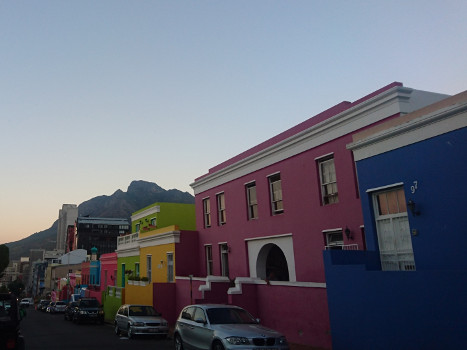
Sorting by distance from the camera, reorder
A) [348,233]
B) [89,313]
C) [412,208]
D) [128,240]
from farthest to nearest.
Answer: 1. [128,240]
2. [89,313]
3. [348,233]
4. [412,208]

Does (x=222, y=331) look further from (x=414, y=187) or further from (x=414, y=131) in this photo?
(x=414, y=131)

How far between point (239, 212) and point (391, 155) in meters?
11.5

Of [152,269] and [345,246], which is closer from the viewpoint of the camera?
[345,246]

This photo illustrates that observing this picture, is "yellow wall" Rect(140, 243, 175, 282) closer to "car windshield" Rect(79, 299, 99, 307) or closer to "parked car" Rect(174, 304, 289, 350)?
"car windshield" Rect(79, 299, 99, 307)

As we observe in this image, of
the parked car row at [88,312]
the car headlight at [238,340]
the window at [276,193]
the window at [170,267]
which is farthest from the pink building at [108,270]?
the car headlight at [238,340]

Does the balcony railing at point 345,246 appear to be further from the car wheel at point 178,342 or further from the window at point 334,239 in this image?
the car wheel at point 178,342

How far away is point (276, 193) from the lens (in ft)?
63.3

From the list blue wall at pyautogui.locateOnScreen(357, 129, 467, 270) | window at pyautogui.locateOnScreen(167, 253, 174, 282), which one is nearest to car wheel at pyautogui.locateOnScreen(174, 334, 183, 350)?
blue wall at pyautogui.locateOnScreen(357, 129, 467, 270)

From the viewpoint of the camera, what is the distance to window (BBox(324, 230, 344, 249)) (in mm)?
15343

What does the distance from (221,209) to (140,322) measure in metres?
8.19

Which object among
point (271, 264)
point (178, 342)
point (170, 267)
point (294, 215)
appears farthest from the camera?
point (170, 267)

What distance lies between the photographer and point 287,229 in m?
18.0

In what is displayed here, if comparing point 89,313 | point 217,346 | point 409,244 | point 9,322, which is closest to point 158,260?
point 89,313

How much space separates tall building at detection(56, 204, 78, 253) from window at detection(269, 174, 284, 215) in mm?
128492
